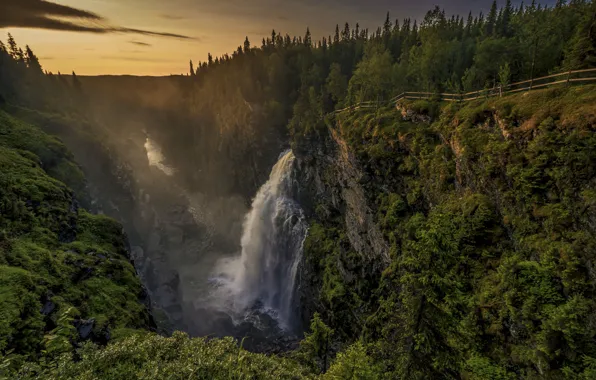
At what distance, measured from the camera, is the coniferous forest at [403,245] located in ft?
44.0

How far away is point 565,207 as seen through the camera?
1553 centimetres

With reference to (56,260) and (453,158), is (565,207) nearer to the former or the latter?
(453,158)

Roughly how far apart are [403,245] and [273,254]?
38.6 meters

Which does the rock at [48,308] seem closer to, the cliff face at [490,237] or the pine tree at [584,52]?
the cliff face at [490,237]

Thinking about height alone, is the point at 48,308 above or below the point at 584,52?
below

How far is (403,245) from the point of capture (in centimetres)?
2734

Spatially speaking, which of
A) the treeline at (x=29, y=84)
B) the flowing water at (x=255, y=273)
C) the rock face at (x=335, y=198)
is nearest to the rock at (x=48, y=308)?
the flowing water at (x=255, y=273)

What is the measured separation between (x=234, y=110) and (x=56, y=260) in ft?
271

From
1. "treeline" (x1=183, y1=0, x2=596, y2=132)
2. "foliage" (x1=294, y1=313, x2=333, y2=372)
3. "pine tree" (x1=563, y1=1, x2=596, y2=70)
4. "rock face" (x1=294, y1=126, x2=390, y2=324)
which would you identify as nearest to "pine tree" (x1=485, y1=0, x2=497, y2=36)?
"treeline" (x1=183, y1=0, x2=596, y2=132)

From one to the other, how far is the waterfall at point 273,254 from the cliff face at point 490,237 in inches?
1021

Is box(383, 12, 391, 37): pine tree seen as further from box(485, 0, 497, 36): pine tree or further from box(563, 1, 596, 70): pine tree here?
box(563, 1, 596, 70): pine tree

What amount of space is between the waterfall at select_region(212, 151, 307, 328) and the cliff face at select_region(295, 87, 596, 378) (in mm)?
25939

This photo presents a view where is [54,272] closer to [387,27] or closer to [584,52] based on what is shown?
[584,52]

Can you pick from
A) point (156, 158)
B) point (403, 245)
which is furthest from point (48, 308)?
point (156, 158)
